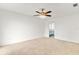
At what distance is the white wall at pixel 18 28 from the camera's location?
1.91 metres

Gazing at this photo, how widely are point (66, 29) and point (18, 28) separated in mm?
1067

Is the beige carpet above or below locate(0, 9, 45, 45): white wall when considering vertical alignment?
below

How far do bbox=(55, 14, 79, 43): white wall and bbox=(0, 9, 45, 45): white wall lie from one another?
1.18 ft

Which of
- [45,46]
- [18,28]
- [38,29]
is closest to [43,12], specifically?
[38,29]

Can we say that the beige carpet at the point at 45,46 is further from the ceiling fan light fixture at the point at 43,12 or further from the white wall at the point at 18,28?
the ceiling fan light fixture at the point at 43,12

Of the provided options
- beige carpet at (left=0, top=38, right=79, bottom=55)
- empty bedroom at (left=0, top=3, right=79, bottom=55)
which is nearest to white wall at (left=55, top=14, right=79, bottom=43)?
empty bedroom at (left=0, top=3, right=79, bottom=55)

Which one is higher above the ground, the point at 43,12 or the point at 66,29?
the point at 43,12

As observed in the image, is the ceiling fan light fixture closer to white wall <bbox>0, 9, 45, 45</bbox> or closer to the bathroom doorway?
Answer: white wall <bbox>0, 9, 45, 45</bbox>

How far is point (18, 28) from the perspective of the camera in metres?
2.00

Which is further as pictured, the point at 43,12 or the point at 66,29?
the point at 66,29

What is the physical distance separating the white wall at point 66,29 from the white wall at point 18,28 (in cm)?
36

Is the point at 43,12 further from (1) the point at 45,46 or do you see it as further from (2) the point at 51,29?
(1) the point at 45,46

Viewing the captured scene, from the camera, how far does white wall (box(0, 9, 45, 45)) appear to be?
191cm
